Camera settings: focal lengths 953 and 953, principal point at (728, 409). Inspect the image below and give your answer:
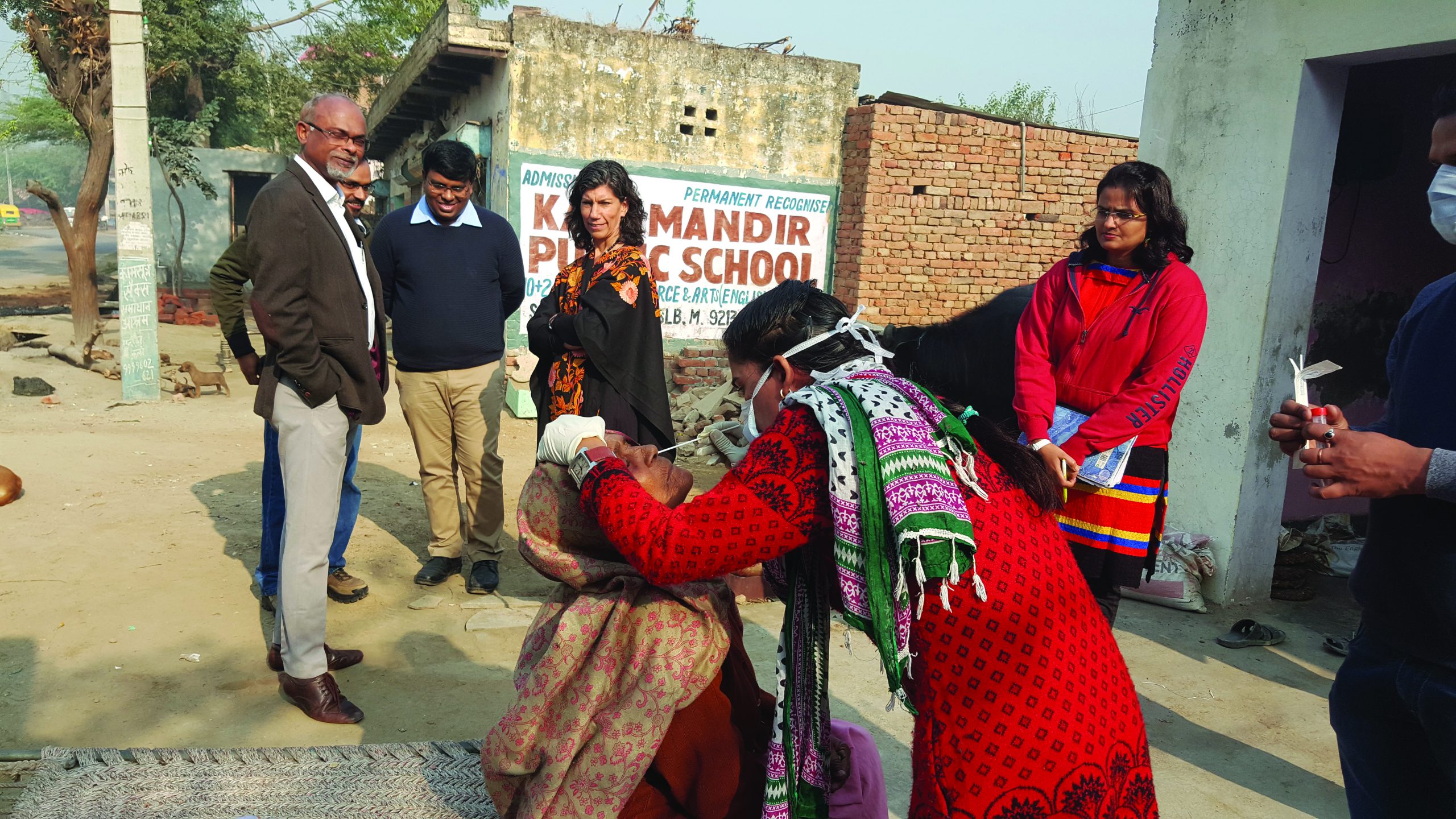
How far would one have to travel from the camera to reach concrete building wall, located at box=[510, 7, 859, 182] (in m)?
8.61

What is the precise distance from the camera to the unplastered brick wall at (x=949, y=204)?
931cm

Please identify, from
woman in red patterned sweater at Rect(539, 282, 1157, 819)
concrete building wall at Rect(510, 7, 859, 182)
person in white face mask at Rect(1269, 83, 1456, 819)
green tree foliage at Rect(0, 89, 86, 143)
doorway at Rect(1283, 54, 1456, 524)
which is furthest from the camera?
green tree foliage at Rect(0, 89, 86, 143)

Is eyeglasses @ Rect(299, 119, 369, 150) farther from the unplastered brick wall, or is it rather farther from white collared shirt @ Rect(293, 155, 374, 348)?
the unplastered brick wall

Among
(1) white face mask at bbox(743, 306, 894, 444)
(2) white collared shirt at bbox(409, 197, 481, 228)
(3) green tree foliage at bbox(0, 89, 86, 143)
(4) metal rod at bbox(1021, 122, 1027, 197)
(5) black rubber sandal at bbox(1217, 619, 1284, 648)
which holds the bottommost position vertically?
→ (5) black rubber sandal at bbox(1217, 619, 1284, 648)

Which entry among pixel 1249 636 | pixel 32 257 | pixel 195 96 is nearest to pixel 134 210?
pixel 1249 636

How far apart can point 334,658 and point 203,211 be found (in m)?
19.4

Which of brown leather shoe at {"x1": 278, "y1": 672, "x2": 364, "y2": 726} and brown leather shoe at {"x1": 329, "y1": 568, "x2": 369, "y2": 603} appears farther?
brown leather shoe at {"x1": 329, "y1": 568, "x2": 369, "y2": 603}

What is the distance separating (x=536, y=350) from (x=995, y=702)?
2.78m

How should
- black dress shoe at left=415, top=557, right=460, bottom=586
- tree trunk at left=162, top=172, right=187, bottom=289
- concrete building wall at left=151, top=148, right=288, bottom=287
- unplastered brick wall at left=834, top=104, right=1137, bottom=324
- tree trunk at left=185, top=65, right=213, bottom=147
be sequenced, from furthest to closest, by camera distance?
1. tree trunk at left=185, top=65, right=213, bottom=147
2. concrete building wall at left=151, top=148, right=288, bottom=287
3. tree trunk at left=162, top=172, right=187, bottom=289
4. unplastered brick wall at left=834, top=104, right=1137, bottom=324
5. black dress shoe at left=415, top=557, right=460, bottom=586

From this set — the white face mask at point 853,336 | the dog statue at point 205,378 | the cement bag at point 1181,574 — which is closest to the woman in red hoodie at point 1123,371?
the white face mask at point 853,336

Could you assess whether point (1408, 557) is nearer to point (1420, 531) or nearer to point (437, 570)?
point (1420, 531)

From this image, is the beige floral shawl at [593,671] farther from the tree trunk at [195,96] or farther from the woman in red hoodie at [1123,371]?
the tree trunk at [195,96]

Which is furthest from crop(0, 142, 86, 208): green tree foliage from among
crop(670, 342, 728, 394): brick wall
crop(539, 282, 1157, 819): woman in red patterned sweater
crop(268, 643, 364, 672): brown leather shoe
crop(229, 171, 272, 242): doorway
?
crop(539, 282, 1157, 819): woman in red patterned sweater

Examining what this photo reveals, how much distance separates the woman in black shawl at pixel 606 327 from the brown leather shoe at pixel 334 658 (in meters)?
1.18
